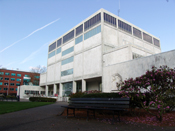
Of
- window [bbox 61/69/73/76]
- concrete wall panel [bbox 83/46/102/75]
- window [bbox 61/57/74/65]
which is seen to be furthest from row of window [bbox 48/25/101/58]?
window [bbox 61/69/73/76]

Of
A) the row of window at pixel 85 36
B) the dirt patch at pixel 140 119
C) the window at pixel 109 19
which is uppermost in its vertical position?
the window at pixel 109 19

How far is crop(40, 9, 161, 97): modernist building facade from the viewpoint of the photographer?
28181mm

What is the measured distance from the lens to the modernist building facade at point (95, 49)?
2818cm

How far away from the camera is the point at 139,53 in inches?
1057

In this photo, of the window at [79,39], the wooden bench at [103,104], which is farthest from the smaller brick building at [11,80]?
the wooden bench at [103,104]

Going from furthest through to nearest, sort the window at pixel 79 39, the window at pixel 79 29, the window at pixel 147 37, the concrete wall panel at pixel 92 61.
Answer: the window at pixel 147 37 → the window at pixel 79 29 → the window at pixel 79 39 → the concrete wall panel at pixel 92 61

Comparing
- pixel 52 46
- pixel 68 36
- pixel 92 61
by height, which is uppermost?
pixel 68 36

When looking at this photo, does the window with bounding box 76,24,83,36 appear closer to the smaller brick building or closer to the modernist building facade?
the modernist building facade

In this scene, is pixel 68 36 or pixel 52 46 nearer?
pixel 68 36

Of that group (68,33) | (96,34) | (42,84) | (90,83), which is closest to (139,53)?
(96,34)

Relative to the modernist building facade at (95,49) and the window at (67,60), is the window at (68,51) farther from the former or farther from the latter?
the window at (67,60)

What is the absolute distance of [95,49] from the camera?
1280 inches

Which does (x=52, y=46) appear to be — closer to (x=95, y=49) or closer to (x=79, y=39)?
(x=79, y=39)

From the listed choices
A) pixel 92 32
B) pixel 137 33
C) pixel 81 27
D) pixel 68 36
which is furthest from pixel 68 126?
pixel 68 36
